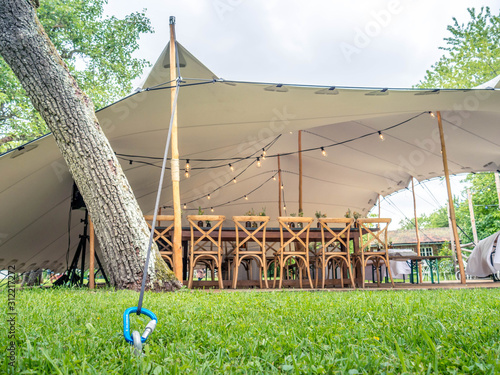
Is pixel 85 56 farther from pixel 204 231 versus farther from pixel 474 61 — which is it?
pixel 474 61

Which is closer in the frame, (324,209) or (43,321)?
(43,321)

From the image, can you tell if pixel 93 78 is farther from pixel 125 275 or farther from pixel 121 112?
pixel 125 275

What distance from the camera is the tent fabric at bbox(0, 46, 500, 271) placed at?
439 centimetres

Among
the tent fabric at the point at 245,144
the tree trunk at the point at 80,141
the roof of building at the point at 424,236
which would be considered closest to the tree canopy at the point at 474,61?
the tent fabric at the point at 245,144

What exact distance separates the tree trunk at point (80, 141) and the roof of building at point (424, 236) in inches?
925

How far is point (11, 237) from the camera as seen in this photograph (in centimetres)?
540

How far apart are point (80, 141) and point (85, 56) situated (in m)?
9.81

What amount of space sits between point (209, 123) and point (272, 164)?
13.2 ft

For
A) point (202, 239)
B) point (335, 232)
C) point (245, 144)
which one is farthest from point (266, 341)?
point (245, 144)

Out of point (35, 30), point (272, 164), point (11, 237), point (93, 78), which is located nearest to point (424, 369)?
point (35, 30)

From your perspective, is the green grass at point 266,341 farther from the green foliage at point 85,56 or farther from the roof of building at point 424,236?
the roof of building at point 424,236

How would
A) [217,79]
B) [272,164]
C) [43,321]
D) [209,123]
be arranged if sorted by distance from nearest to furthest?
[43,321] → [217,79] → [209,123] → [272,164]

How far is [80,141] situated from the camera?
3.58 metres

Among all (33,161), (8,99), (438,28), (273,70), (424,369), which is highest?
(273,70)
